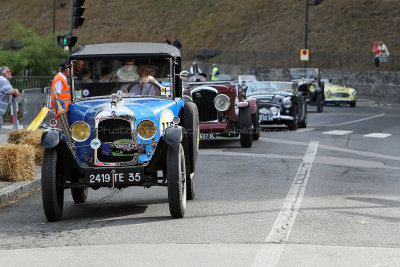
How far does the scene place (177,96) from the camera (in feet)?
38.7

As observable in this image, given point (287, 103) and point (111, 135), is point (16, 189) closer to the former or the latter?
point (111, 135)

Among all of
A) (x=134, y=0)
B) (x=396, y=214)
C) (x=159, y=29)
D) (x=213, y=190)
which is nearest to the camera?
(x=396, y=214)

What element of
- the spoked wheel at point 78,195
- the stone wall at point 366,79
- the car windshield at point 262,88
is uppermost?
the car windshield at point 262,88

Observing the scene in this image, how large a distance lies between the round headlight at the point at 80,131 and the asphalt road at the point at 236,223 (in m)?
0.89

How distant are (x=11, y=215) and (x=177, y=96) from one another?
2.70 metres

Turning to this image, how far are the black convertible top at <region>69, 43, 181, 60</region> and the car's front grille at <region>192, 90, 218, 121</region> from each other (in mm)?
8817

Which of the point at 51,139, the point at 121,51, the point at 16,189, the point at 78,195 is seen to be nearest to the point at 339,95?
the point at 16,189

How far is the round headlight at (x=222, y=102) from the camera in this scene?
2066 cm

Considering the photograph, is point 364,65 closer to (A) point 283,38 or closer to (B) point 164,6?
(A) point 283,38

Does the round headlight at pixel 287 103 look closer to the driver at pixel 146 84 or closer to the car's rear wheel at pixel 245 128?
the car's rear wheel at pixel 245 128

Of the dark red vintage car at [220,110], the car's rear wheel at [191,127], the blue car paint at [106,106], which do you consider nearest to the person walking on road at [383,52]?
the dark red vintage car at [220,110]

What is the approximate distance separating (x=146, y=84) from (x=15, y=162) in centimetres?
278

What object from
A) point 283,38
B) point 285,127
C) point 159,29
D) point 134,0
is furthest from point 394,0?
point 285,127

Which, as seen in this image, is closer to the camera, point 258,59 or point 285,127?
point 285,127
